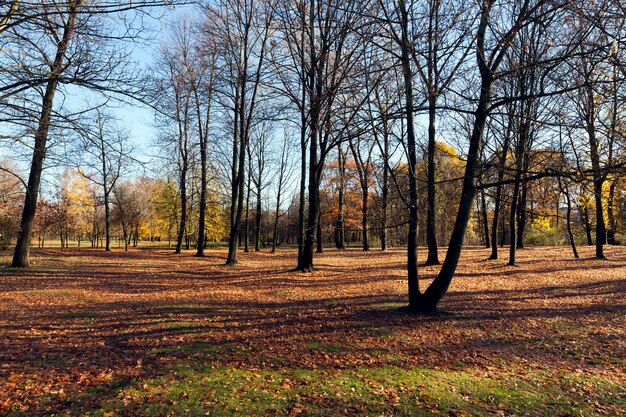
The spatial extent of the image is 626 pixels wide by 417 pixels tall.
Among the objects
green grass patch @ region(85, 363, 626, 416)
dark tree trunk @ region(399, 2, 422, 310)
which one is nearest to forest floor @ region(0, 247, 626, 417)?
green grass patch @ region(85, 363, 626, 416)

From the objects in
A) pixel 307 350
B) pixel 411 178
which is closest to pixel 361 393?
pixel 307 350

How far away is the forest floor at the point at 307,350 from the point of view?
177 inches

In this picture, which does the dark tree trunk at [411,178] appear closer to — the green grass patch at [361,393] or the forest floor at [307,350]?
the forest floor at [307,350]

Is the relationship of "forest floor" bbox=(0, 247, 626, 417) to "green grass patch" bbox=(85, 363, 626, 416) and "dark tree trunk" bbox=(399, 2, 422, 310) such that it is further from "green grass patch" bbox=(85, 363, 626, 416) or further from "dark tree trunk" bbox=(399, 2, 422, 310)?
"dark tree trunk" bbox=(399, 2, 422, 310)

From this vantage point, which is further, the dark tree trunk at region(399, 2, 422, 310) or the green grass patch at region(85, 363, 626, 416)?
the dark tree trunk at region(399, 2, 422, 310)

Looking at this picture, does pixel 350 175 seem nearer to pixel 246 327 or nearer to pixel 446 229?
pixel 446 229

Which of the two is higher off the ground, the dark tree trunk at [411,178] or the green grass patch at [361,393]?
the dark tree trunk at [411,178]

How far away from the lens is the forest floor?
14.8 feet

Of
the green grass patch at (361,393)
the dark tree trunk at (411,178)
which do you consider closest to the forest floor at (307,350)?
the green grass patch at (361,393)

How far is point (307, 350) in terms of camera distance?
21.4 ft

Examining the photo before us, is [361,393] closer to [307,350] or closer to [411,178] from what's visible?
[307,350]

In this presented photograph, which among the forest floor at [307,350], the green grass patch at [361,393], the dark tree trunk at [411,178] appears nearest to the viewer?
the green grass patch at [361,393]

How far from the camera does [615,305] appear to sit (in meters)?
9.82

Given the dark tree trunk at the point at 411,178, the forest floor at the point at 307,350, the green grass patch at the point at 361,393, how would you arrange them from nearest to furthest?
the green grass patch at the point at 361,393, the forest floor at the point at 307,350, the dark tree trunk at the point at 411,178
